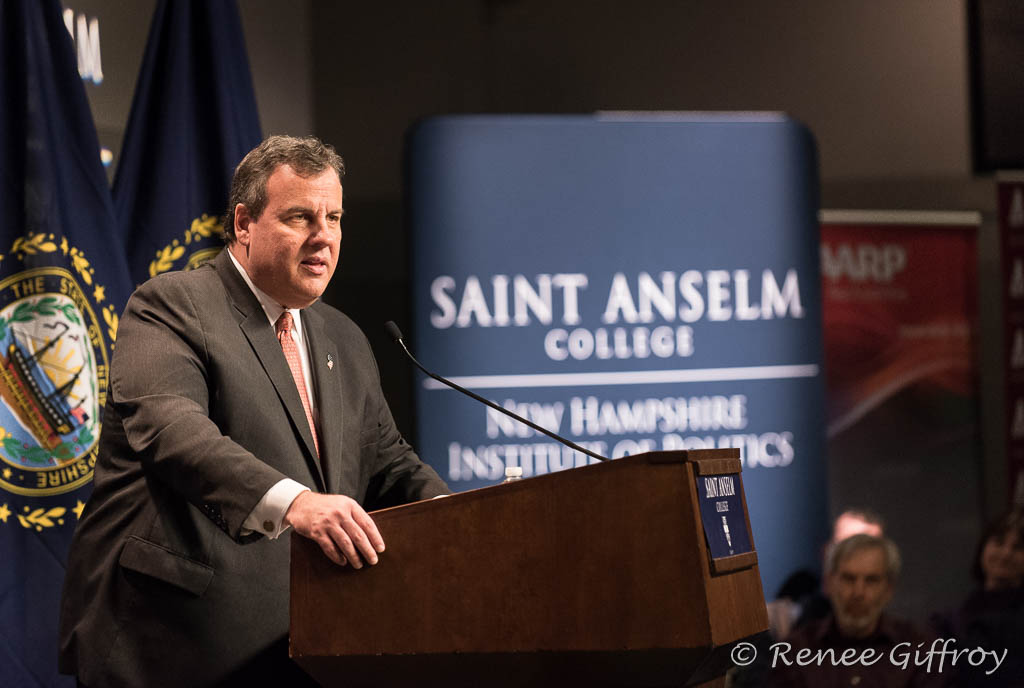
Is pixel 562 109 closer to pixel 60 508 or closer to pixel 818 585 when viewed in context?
pixel 818 585

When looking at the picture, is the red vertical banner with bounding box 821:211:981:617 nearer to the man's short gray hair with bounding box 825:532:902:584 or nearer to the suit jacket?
the man's short gray hair with bounding box 825:532:902:584

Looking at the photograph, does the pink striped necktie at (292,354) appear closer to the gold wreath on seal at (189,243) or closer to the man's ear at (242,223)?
the man's ear at (242,223)

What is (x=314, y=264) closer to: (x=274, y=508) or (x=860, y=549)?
(x=274, y=508)

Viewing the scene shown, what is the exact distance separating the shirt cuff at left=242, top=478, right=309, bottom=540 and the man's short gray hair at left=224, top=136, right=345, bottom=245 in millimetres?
599

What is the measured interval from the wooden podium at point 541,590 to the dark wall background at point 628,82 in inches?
116

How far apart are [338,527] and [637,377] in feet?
8.55

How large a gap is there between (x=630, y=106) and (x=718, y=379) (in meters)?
1.54

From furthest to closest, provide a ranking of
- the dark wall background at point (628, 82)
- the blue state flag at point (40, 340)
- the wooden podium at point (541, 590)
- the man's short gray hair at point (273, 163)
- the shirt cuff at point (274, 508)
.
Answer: the dark wall background at point (628, 82) → the blue state flag at point (40, 340) → the man's short gray hair at point (273, 163) → the shirt cuff at point (274, 508) → the wooden podium at point (541, 590)

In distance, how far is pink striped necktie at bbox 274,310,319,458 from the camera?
7.30 ft

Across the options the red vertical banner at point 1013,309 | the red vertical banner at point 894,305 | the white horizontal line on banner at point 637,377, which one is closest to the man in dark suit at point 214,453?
the white horizontal line on banner at point 637,377

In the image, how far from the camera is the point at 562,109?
17.2 feet

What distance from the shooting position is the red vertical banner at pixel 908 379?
5445 millimetres

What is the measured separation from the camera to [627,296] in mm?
4289

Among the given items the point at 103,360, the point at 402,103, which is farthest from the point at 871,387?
the point at 103,360
